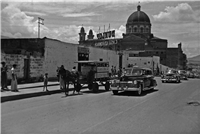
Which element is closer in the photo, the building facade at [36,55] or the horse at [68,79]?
the horse at [68,79]

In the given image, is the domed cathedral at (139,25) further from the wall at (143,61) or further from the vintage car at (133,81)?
the vintage car at (133,81)

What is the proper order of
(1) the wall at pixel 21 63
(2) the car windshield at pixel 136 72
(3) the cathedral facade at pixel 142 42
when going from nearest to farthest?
(2) the car windshield at pixel 136 72 < (1) the wall at pixel 21 63 < (3) the cathedral facade at pixel 142 42

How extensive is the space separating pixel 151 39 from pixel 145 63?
87.0 feet

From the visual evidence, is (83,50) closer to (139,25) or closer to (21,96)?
(21,96)

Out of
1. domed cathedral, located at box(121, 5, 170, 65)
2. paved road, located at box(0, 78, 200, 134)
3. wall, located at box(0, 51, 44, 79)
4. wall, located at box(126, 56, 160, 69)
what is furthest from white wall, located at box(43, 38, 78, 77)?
domed cathedral, located at box(121, 5, 170, 65)

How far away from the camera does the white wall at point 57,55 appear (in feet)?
85.1

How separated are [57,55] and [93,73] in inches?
463

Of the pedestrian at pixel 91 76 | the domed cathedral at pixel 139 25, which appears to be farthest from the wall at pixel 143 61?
the pedestrian at pixel 91 76

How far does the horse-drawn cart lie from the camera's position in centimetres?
1722

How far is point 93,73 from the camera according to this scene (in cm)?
1717

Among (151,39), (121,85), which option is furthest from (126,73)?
(151,39)

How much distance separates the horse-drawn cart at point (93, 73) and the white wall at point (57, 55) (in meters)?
8.12

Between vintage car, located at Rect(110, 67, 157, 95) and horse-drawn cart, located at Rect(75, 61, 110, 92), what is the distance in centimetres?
168

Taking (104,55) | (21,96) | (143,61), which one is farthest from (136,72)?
(143,61)
